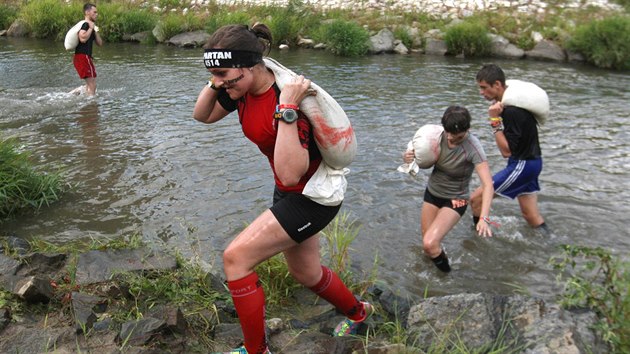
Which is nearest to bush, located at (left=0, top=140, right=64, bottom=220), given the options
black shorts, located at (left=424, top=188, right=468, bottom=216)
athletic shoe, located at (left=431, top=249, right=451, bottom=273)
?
black shorts, located at (left=424, top=188, right=468, bottom=216)

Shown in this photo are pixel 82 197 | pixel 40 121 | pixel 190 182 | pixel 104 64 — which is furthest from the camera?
pixel 104 64

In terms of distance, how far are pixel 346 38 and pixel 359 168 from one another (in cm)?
1025

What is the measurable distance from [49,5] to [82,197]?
60.9ft

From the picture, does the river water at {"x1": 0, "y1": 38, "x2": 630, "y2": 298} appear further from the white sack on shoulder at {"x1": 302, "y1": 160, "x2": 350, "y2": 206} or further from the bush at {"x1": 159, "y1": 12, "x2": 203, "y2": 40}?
the bush at {"x1": 159, "y1": 12, "x2": 203, "y2": 40}

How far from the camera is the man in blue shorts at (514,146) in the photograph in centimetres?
546

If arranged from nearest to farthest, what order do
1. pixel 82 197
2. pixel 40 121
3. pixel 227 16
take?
pixel 82 197 → pixel 40 121 → pixel 227 16

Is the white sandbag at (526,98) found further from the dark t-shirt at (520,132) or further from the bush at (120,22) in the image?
the bush at (120,22)

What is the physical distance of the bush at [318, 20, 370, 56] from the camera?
56.7 feet

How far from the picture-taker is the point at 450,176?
17.1ft

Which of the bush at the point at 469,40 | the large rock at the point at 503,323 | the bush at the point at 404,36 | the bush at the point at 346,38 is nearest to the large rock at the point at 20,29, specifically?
the bush at the point at 346,38

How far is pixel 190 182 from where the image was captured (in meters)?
7.41

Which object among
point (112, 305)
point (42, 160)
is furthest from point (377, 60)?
point (112, 305)

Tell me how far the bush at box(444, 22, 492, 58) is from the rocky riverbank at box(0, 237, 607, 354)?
45.8ft

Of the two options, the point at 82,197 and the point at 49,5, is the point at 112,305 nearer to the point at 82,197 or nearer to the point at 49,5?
the point at 82,197
